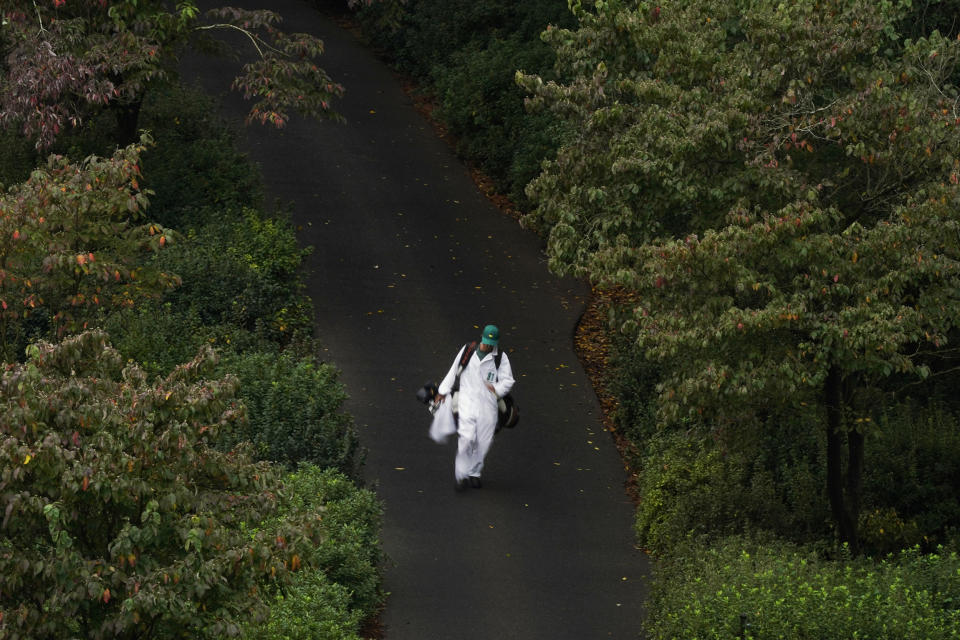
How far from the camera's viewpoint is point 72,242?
11305mm

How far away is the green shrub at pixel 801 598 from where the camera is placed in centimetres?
809

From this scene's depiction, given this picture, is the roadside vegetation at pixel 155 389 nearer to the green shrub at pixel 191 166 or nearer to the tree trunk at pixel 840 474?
the green shrub at pixel 191 166

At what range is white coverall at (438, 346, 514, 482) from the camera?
1194 centimetres

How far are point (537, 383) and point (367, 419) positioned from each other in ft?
8.13

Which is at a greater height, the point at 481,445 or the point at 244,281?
the point at 244,281

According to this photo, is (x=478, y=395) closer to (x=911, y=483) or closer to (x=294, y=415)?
(x=294, y=415)

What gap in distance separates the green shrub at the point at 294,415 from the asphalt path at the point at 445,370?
0.60 meters

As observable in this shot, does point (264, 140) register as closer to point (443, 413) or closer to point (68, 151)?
point (68, 151)

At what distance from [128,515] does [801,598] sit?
4.73 m

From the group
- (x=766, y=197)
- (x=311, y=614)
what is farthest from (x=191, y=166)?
(x=311, y=614)

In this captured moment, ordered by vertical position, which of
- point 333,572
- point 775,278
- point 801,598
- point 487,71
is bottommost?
point 333,572

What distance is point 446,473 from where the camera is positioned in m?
12.6

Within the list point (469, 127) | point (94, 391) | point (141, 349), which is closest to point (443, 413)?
point (141, 349)

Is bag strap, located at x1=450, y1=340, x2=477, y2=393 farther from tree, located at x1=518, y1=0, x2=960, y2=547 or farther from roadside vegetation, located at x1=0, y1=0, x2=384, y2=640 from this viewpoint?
tree, located at x1=518, y1=0, x2=960, y2=547
